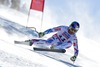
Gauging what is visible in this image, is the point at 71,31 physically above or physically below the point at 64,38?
above

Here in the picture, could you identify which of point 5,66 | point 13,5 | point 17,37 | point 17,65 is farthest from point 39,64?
point 13,5

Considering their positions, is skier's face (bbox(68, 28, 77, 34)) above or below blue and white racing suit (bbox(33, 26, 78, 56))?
above

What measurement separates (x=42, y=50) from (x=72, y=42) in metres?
1.08

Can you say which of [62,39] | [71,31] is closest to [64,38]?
[62,39]

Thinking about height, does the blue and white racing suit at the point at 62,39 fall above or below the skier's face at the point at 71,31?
below

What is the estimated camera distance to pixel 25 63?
629 centimetres

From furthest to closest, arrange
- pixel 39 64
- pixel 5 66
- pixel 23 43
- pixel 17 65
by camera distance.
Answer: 1. pixel 23 43
2. pixel 39 64
3. pixel 17 65
4. pixel 5 66

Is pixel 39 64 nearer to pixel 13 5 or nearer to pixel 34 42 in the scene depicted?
pixel 34 42

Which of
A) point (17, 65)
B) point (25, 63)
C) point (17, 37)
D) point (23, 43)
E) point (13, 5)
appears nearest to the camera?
point (17, 65)

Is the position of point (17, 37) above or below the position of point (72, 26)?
below

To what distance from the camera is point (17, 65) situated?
5.88 metres

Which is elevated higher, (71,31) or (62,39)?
(71,31)

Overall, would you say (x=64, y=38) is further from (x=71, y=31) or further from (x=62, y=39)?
(x=71, y=31)

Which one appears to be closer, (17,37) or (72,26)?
(72,26)
